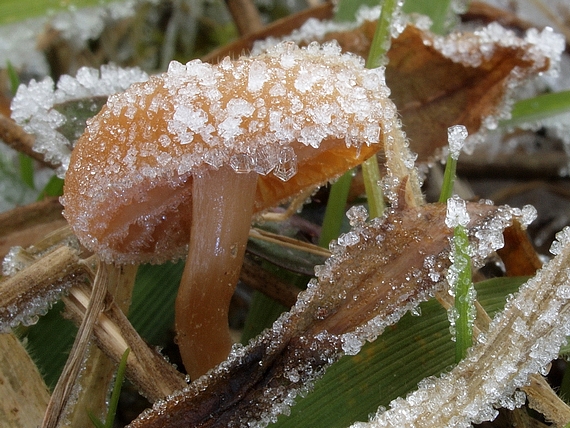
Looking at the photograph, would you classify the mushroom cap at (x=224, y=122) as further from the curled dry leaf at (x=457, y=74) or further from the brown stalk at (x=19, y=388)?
the curled dry leaf at (x=457, y=74)

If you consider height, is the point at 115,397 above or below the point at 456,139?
below

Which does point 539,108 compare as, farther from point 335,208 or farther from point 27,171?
point 27,171

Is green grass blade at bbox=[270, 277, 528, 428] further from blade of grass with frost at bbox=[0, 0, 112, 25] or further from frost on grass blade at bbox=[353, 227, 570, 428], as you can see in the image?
blade of grass with frost at bbox=[0, 0, 112, 25]

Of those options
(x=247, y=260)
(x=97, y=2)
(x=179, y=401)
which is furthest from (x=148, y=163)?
(x=97, y=2)

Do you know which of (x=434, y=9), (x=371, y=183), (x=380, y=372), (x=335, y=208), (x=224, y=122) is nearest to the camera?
(x=224, y=122)

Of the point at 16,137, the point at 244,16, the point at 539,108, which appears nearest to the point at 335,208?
the point at 539,108

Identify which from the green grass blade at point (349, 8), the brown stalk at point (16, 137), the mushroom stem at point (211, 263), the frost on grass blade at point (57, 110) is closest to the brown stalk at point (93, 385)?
the mushroom stem at point (211, 263)
